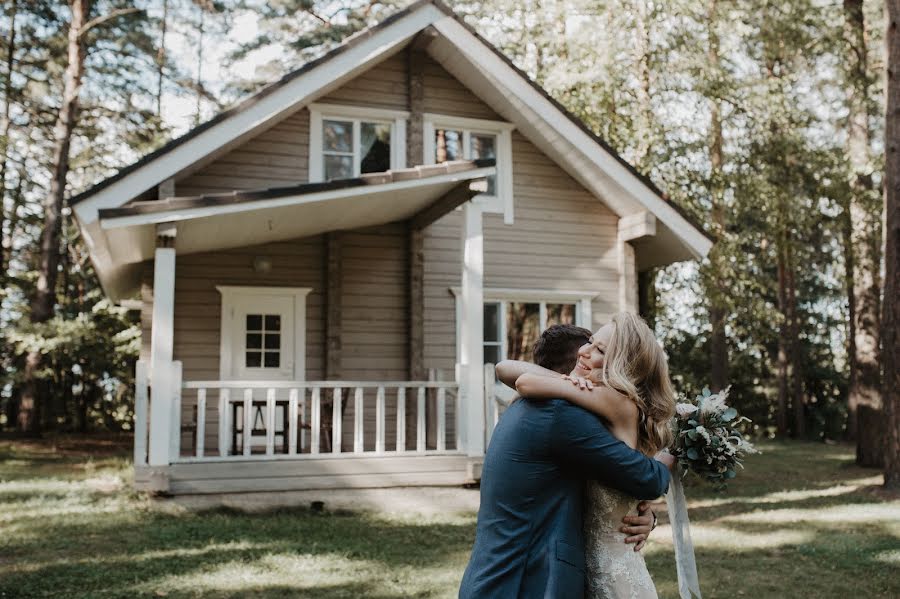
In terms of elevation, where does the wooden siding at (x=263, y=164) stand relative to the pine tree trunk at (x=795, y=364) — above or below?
above

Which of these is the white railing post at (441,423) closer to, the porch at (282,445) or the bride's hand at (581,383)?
the porch at (282,445)

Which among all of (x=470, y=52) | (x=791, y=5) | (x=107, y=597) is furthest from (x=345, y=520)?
(x=791, y=5)

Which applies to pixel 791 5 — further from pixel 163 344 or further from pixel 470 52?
pixel 163 344

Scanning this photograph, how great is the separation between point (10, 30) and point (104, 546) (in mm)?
17928

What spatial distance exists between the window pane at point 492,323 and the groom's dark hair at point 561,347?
918 centimetres

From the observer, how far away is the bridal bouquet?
2.84 meters

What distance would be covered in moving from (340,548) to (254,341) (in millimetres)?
4492

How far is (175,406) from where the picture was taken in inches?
337

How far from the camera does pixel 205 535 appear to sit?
Answer: 25.3 feet

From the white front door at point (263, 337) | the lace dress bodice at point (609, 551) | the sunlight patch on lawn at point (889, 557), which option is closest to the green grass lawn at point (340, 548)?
the sunlight patch on lawn at point (889, 557)

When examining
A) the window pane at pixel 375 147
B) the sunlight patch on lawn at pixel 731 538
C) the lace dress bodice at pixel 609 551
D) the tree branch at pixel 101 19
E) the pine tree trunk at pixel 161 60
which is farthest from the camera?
the pine tree trunk at pixel 161 60

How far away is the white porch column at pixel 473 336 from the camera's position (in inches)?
380

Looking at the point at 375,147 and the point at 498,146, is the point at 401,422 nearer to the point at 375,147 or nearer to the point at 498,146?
the point at 375,147

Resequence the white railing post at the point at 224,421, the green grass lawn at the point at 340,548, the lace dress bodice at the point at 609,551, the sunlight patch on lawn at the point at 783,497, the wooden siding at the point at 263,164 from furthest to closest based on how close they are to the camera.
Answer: the wooden siding at the point at 263,164
the sunlight patch on lawn at the point at 783,497
the white railing post at the point at 224,421
the green grass lawn at the point at 340,548
the lace dress bodice at the point at 609,551
